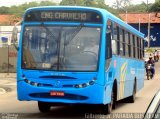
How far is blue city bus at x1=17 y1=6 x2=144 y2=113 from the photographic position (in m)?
11.9

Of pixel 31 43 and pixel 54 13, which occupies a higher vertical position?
pixel 54 13

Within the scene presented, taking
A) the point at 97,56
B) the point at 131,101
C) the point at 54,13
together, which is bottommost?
the point at 131,101

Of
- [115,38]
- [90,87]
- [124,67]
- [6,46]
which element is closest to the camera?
[90,87]

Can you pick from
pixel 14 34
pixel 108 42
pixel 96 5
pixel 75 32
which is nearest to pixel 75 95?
pixel 75 32

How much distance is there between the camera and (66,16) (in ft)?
40.6

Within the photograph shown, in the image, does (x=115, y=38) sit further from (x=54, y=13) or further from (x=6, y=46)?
(x=6, y=46)

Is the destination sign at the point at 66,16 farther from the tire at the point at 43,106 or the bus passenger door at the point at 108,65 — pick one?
the tire at the point at 43,106

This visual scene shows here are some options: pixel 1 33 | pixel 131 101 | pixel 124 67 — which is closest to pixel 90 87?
pixel 124 67

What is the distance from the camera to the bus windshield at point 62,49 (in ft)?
39.3

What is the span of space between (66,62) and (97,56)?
78cm

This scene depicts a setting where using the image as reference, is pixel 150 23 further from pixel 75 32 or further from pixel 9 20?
pixel 75 32

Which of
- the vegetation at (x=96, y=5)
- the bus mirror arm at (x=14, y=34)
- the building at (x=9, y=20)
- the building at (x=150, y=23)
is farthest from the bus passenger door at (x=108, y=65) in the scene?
the building at (x=150, y=23)

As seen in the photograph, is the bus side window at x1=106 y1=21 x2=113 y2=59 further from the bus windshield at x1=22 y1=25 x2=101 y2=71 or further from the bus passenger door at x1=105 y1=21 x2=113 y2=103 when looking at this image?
the bus windshield at x1=22 y1=25 x2=101 y2=71

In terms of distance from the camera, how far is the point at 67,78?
11906 mm
